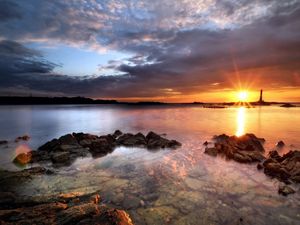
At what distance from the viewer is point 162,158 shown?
19.4 metres

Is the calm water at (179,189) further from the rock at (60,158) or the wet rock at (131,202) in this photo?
the rock at (60,158)

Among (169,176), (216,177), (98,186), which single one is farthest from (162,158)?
(98,186)

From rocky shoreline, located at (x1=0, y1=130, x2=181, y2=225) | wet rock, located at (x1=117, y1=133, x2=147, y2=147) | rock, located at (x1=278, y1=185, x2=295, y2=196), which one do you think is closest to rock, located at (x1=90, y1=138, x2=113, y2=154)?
rocky shoreline, located at (x1=0, y1=130, x2=181, y2=225)

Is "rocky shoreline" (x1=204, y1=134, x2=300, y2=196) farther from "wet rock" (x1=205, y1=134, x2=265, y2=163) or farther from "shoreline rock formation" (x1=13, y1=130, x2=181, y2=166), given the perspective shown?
"shoreline rock formation" (x1=13, y1=130, x2=181, y2=166)

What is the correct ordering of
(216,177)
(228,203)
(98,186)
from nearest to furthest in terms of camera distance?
(228,203) → (98,186) → (216,177)

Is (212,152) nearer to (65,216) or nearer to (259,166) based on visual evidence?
(259,166)

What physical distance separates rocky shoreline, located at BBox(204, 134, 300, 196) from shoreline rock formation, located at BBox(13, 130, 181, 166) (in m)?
6.39

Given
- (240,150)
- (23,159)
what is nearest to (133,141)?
(23,159)

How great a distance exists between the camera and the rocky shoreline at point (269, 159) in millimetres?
13453

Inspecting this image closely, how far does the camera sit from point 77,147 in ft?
72.7

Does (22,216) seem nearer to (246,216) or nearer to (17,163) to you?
(246,216)

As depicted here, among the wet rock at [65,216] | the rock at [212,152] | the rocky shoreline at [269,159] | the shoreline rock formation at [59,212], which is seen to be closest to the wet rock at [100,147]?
the rock at [212,152]

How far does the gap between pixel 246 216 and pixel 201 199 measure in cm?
223

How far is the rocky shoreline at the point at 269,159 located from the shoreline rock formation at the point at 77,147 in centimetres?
639
